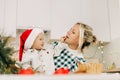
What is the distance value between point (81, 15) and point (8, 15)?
73cm

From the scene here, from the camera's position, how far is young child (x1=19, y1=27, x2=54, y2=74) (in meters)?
1.07

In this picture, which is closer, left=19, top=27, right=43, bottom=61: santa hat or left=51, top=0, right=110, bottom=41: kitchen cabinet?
left=19, top=27, right=43, bottom=61: santa hat

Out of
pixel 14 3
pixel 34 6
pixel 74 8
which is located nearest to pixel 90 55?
pixel 74 8

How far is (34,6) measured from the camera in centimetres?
225

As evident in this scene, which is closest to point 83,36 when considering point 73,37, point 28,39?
point 73,37

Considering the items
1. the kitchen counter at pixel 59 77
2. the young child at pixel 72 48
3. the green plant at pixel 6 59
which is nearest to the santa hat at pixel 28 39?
the young child at pixel 72 48

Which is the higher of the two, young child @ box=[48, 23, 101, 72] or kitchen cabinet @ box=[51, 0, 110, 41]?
kitchen cabinet @ box=[51, 0, 110, 41]

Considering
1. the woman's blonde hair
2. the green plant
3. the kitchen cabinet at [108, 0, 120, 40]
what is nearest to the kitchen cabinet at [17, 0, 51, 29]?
the kitchen cabinet at [108, 0, 120, 40]

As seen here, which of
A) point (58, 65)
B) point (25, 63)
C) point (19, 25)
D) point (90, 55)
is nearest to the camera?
point (25, 63)

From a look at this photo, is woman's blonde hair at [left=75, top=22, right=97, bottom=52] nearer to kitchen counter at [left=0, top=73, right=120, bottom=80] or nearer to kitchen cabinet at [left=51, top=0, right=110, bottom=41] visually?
kitchen cabinet at [left=51, top=0, right=110, bottom=41]

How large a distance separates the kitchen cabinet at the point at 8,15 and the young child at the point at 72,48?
806 millimetres

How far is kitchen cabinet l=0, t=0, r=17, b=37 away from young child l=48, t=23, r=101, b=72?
0.81 m

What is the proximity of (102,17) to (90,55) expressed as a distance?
0.43 metres

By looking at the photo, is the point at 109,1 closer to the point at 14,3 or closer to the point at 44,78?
the point at 14,3
